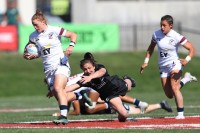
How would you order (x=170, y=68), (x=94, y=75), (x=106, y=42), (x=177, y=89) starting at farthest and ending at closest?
1. (x=106, y=42)
2. (x=170, y=68)
3. (x=177, y=89)
4. (x=94, y=75)

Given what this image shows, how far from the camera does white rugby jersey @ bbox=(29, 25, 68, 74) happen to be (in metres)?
14.8

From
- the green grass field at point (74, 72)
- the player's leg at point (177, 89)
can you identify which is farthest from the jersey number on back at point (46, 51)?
the green grass field at point (74, 72)

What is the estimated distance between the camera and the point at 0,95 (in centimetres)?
3000

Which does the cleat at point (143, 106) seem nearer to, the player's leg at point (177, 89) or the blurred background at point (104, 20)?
the player's leg at point (177, 89)

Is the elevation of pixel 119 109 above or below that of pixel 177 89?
below

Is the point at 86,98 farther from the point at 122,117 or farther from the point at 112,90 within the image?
the point at 122,117

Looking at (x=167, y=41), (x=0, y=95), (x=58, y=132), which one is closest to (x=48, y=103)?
(x=0, y=95)

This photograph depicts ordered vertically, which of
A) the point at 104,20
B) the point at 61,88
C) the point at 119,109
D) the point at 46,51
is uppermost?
the point at 46,51

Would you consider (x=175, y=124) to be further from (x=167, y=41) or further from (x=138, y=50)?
(x=138, y=50)

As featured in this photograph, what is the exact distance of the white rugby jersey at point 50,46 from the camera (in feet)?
48.5

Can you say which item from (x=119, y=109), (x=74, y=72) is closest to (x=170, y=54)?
(x=119, y=109)

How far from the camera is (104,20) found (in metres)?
42.8

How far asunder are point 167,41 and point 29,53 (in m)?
2.41

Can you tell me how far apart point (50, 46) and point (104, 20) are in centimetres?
2812
